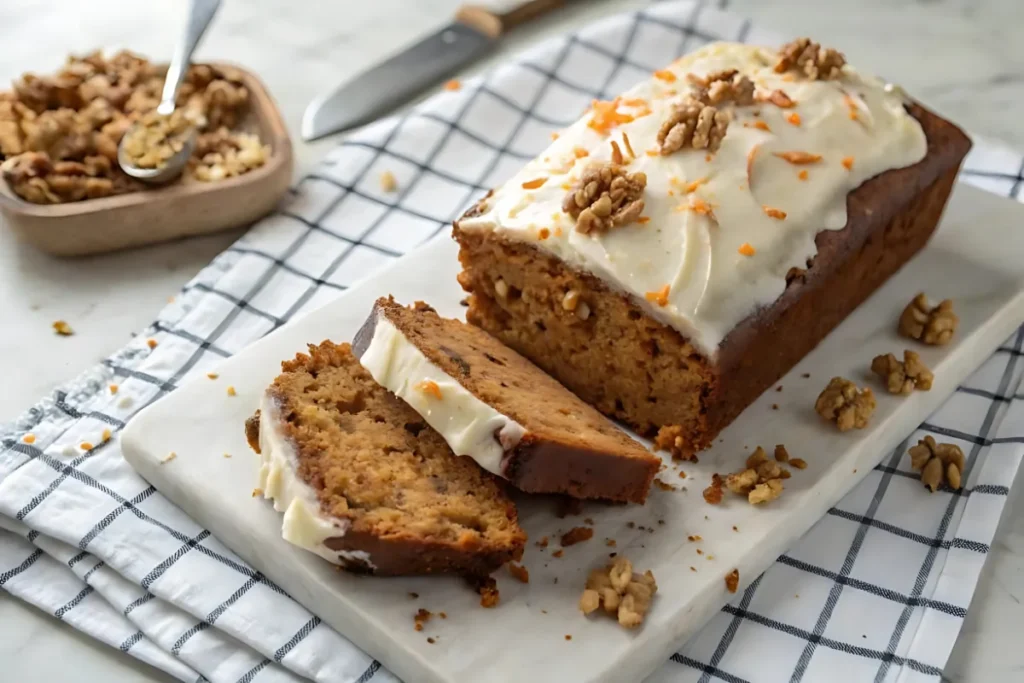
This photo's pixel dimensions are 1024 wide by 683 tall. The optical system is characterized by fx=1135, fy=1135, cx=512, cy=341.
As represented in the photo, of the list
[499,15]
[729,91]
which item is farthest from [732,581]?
[499,15]

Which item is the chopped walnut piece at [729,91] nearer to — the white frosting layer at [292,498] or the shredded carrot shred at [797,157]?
the shredded carrot shred at [797,157]

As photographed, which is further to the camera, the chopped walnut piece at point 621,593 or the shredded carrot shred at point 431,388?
the shredded carrot shred at point 431,388

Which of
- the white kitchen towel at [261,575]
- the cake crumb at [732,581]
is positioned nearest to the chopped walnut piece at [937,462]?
the white kitchen towel at [261,575]

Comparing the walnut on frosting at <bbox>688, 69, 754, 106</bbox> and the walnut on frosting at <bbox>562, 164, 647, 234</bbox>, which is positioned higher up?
the walnut on frosting at <bbox>688, 69, 754, 106</bbox>

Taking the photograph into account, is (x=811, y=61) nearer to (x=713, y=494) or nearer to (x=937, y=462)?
(x=937, y=462)

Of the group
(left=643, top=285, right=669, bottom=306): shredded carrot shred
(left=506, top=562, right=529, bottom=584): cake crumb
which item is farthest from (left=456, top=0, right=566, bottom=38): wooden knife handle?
(left=506, top=562, right=529, bottom=584): cake crumb

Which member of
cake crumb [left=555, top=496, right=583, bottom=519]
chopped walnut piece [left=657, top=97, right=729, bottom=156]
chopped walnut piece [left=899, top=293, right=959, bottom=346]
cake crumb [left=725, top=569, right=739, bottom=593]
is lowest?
cake crumb [left=555, top=496, right=583, bottom=519]

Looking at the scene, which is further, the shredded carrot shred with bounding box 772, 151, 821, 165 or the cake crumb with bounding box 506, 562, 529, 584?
the shredded carrot shred with bounding box 772, 151, 821, 165

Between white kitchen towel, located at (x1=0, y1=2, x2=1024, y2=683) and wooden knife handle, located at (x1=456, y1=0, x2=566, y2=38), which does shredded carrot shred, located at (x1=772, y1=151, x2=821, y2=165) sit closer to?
white kitchen towel, located at (x1=0, y1=2, x2=1024, y2=683)
